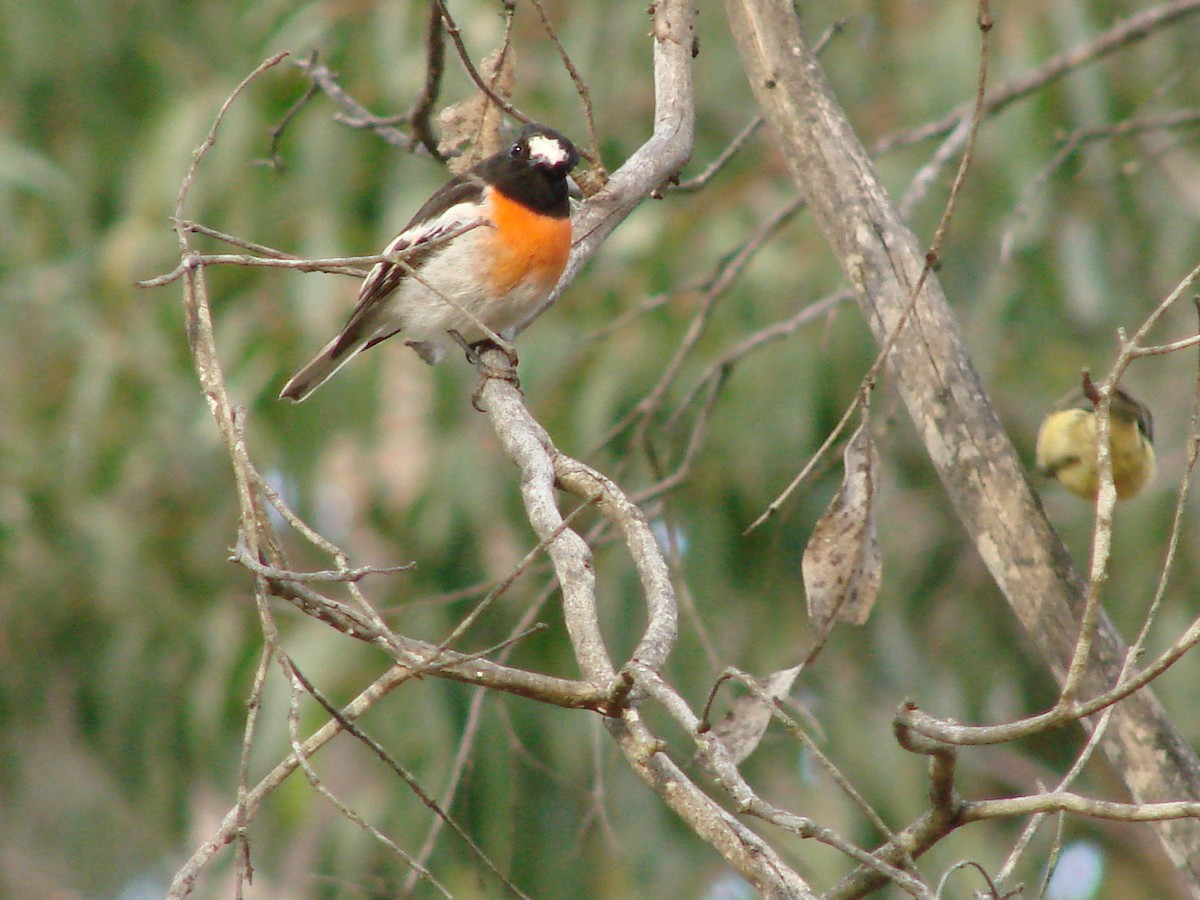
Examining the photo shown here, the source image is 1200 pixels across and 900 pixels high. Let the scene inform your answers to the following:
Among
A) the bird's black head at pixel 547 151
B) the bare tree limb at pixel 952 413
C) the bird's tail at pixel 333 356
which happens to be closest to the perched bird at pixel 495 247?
the bird's black head at pixel 547 151

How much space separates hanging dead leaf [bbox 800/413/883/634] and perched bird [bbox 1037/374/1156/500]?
146cm

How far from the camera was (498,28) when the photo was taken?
490cm

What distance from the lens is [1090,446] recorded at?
11.1 feet

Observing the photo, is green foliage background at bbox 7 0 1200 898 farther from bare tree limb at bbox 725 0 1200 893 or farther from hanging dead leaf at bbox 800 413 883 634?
hanging dead leaf at bbox 800 413 883 634

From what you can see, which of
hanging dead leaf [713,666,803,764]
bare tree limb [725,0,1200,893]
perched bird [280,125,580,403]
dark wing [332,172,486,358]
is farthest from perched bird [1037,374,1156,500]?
hanging dead leaf [713,666,803,764]

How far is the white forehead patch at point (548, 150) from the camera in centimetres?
338

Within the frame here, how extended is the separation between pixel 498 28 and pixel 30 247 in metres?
2.50

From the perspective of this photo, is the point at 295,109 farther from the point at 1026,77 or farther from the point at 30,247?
the point at 30,247

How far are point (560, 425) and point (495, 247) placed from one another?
122 centimetres

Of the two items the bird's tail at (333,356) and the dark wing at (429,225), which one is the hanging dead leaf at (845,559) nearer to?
the dark wing at (429,225)

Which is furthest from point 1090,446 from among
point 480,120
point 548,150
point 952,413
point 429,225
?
point 429,225

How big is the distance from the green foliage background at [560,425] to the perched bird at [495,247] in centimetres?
48

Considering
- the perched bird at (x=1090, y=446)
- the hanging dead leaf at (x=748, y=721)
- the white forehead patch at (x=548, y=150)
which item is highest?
the white forehead patch at (x=548, y=150)

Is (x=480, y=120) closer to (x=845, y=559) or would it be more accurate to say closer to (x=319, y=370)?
(x=319, y=370)
